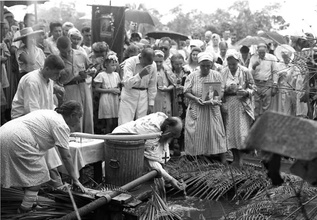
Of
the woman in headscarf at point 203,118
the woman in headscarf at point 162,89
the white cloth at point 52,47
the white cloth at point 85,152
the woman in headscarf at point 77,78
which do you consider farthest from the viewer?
the woman in headscarf at point 162,89

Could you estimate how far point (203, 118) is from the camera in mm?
8398

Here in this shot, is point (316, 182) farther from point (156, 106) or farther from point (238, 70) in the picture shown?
point (156, 106)

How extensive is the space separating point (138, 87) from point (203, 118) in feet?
4.22

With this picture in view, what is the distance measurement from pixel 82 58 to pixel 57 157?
274cm

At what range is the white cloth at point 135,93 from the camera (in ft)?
27.8

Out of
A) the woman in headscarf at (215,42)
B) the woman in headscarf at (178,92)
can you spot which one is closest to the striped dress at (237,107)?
the woman in headscarf at (178,92)

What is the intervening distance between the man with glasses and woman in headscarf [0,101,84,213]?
314 centimetres

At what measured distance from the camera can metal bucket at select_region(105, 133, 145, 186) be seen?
660 cm

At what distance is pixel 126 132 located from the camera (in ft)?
22.7

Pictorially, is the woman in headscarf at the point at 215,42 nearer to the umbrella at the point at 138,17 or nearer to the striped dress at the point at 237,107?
Answer: the umbrella at the point at 138,17

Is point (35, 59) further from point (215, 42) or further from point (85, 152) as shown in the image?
point (215, 42)

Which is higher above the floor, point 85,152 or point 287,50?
point 287,50

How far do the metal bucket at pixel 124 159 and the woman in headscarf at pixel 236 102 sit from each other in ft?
7.98

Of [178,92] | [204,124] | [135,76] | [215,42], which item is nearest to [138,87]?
[135,76]
